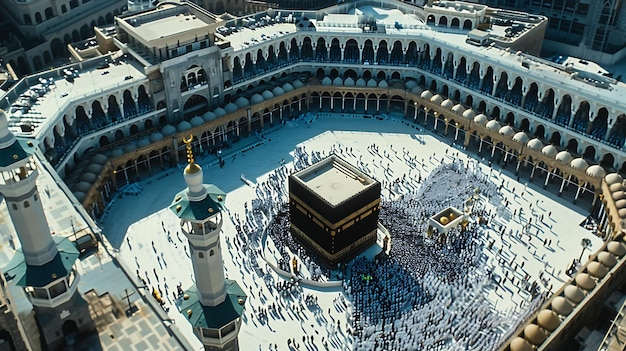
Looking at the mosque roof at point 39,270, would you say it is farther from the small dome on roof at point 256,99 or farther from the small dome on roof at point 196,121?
the small dome on roof at point 256,99

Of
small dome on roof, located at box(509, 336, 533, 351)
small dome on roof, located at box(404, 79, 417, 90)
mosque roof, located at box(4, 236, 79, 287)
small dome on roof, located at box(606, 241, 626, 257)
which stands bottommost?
small dome on roof, located at box(509, 336, 533, 351)

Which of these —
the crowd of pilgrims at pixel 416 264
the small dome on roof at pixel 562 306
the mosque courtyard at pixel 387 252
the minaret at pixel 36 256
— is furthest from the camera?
the mosque courtyard at pixel 387 252

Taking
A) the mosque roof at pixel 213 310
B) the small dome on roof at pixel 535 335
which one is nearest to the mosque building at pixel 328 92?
the small dome on roof at pixel 535 335

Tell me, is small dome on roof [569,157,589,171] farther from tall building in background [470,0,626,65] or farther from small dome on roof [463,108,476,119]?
tall building in background [470,0,626,65]

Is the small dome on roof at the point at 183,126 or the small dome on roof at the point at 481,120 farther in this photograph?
the small dome on roof at the point at 481,120

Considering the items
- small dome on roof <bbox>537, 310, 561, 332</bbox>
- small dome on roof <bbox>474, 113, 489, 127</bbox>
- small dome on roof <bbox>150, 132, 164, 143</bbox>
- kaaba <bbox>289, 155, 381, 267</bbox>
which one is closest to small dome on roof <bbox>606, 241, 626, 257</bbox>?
small dome on roof <bbox>537, 310, 561, 332</bbox>

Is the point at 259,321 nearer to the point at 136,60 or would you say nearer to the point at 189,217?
the point at 189,217
